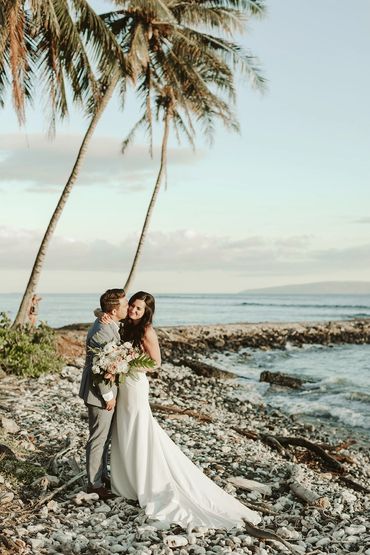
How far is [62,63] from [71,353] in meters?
7.94

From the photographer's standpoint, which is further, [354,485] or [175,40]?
[175,40]

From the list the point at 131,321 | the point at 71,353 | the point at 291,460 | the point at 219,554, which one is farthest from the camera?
the point at 71,353

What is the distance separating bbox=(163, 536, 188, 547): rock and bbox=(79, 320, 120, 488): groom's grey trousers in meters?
1.22

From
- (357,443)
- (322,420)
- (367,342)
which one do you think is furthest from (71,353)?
(367,342)

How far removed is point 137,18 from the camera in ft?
69.5

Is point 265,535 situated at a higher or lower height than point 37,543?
lower

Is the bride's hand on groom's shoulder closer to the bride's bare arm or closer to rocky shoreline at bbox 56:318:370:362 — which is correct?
the bride's bare arm

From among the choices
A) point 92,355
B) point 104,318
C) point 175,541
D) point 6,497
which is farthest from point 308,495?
point 6,497

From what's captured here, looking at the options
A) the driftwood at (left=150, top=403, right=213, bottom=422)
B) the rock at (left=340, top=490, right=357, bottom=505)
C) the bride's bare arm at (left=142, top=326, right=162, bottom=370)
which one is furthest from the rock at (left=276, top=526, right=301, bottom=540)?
the driftwood at (left=150, top=403, right=213, bottom=422)

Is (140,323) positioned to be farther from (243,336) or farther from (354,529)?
(243,336)

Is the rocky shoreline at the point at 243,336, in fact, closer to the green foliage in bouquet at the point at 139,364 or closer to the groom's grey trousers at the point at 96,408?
the groom's grey trousers at the point at 96,408

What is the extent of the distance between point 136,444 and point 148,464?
9.8 inches

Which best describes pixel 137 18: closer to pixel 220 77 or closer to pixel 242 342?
pixel 220 77

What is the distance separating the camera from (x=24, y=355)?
1294 cm
